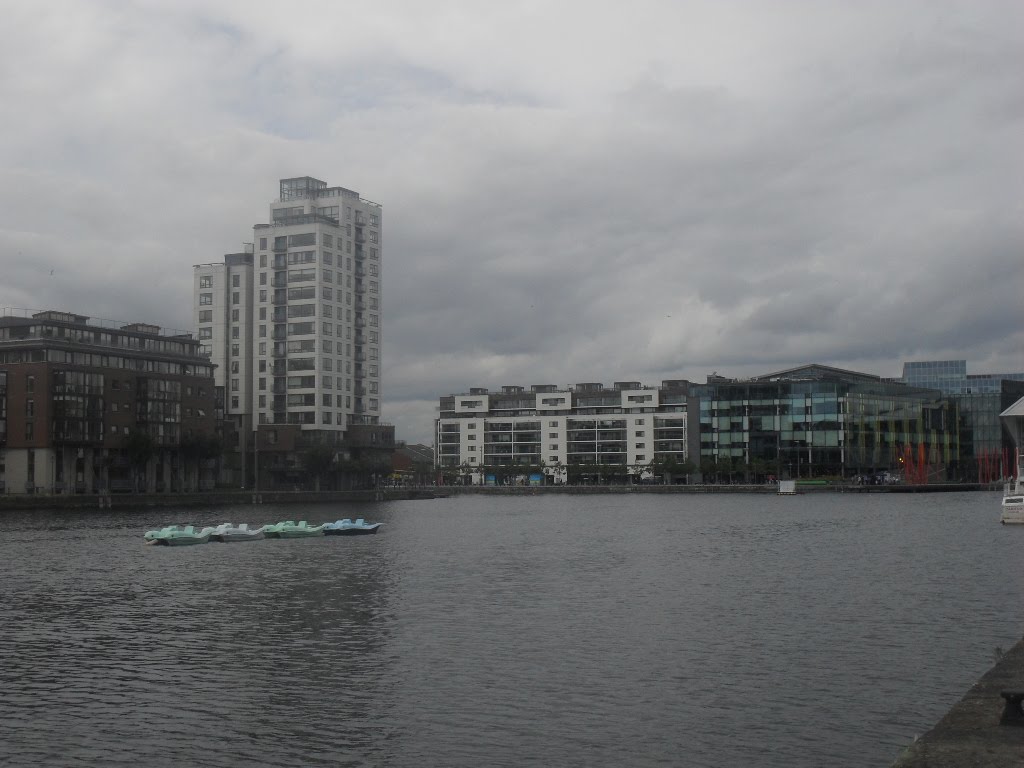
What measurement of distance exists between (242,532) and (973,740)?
8735cm

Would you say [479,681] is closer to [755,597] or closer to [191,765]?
[191,765]

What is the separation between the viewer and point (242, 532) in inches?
3944

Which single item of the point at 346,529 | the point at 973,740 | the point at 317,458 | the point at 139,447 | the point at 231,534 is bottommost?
the point at 346,529

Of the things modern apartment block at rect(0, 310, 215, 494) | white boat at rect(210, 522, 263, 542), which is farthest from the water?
modern apartment block at rect(0, 310, 215, 494)

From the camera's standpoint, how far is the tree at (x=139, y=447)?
547ft

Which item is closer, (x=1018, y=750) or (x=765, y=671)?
(x=1018, y=750)

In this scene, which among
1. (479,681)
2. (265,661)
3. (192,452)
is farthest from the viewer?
(192,452)

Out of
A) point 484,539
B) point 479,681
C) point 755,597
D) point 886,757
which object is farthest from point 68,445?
point 886,757

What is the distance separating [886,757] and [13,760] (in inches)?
795

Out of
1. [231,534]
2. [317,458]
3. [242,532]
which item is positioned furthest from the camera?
[317,458]

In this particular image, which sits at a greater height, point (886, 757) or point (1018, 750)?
point (1018, 750)

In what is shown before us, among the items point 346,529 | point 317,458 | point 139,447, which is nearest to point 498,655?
point 346,529

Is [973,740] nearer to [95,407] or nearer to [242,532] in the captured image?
[242,532]

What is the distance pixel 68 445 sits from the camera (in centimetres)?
16462
